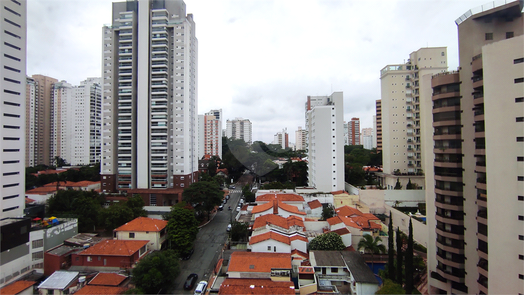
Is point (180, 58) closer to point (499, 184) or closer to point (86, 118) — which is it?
point (499, 184)

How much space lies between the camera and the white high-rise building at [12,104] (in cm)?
1317

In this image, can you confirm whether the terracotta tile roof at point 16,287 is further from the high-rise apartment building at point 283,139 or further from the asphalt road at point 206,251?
the high-rise apartment building at point 283,139

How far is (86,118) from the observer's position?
41.5 meters

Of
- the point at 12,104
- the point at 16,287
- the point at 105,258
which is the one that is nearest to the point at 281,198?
the point at 105,258

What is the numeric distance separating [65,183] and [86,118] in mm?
19075

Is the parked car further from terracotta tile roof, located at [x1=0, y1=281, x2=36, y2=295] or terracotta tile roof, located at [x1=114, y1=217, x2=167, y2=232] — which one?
terracotta tile roof, located at [x1=0, y1=281, x2=36, y2=295]

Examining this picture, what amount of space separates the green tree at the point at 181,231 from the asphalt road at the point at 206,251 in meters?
0.74

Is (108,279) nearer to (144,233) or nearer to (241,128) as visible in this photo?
(144,233)

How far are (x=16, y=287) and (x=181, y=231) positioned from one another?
6.54 meters

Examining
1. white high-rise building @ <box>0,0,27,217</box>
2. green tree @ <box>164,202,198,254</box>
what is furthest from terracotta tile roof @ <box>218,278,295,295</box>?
white high-rise building @ <box>0,0,27,217</box>

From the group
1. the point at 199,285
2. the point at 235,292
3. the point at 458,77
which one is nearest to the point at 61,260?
the point at 199,285

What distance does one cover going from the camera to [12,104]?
13617mm

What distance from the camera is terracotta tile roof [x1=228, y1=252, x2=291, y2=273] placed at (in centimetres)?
1025

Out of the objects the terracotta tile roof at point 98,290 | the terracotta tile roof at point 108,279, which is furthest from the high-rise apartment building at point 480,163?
the terracotta tile roof at point 108,279
